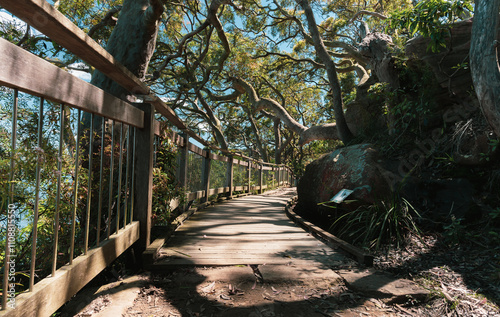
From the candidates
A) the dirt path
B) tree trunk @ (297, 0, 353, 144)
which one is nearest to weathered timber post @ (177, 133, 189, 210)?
the dirt path

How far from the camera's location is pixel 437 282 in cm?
261

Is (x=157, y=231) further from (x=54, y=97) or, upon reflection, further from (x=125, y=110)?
(x=54, y=97)

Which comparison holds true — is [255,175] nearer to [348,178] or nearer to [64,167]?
[348,178]

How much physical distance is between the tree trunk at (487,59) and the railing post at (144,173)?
344 cm

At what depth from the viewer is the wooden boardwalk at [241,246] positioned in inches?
110

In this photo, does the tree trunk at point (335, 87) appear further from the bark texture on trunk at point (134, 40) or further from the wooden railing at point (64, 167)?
the wooden railing at point (64, 167)

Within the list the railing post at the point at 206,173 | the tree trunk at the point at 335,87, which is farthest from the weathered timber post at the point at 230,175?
the tree trunk at the point at 335,87

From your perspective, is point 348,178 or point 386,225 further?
point 348,178

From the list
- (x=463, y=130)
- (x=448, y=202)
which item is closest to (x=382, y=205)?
(x=448, y=202)

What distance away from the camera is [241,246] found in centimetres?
336

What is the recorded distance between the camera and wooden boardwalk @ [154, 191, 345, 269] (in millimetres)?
2787

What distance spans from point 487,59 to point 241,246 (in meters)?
3.32

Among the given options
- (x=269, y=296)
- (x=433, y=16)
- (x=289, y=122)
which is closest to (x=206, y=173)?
(x=269, y=296)

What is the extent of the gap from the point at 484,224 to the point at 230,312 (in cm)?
353
